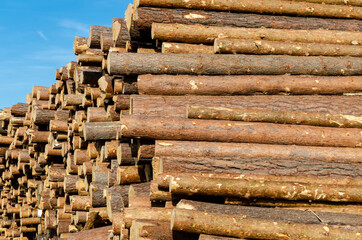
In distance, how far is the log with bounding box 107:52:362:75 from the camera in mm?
6844

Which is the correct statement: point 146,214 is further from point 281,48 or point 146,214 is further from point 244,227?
point 281,48

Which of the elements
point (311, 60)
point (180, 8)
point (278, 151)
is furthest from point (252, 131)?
point (180, 8)

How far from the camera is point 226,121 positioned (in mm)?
6117

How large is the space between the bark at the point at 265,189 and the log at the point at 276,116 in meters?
1.18

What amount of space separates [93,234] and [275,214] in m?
4.37

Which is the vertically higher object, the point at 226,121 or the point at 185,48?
the point at 185,48

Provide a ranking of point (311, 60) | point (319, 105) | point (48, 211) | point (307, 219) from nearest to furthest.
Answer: point (307, 219)
point (319, 105)
point (311, 60)
point (48, 211)

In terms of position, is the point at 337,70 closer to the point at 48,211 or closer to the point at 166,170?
the point at 166,170

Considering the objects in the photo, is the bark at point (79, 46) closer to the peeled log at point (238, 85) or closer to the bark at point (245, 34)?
the bark at point (245, 34)

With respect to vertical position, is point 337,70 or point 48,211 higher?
point 337,70

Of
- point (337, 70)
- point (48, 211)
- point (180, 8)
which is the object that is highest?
point (180, 8)

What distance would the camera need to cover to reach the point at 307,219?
4.96 meters

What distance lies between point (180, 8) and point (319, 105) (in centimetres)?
278

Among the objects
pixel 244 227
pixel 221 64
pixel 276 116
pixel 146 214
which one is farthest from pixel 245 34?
pixel 244 227
